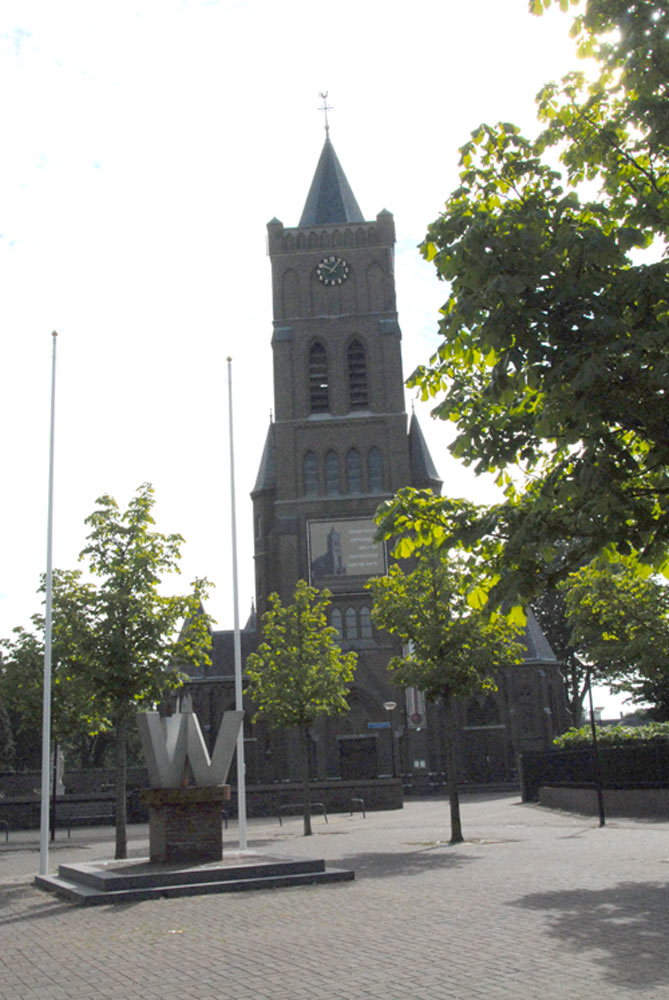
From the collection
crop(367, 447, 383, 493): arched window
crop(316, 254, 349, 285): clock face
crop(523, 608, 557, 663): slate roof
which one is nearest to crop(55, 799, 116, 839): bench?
crop(367, 447, 383, 493): arched window

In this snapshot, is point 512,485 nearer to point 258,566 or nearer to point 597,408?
point 597,408

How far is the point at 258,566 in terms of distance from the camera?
201ft

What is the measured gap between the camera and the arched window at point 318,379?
194 ft

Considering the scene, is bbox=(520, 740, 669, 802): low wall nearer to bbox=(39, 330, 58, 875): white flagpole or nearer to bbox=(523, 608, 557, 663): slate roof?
bbox=(39, 330, 58, 875): white flagpole

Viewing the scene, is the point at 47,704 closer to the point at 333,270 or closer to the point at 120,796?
the point at 120,796

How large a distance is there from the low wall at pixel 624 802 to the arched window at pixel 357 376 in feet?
111

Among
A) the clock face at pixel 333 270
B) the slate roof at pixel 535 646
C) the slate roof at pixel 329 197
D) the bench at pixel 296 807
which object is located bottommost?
the bench at pixel 296 807

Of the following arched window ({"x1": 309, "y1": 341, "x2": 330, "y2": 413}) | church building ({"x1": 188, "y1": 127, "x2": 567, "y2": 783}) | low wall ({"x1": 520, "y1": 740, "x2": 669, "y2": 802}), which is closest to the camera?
low wall ({"x1": 520, "y1": 740, "x2": 669, "y2": 802})

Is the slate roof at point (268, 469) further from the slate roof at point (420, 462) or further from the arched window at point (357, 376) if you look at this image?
the slate roof at point (420, 462)

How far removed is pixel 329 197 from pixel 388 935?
5972 cm

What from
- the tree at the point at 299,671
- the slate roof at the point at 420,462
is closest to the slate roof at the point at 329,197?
the slate roof at the point at 420,462

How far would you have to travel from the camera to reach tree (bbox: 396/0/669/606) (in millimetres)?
6219

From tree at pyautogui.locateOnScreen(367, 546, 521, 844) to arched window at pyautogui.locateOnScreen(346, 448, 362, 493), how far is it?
3482 centimetres

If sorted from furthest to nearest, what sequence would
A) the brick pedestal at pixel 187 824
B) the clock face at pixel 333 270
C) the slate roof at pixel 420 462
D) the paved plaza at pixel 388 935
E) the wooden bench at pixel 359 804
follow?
the slate roof at pixel 420 462 < the clock face at pixel 333 270 < the wooden bench at pixel 359 804 < the brick pedestal at pixel 187 824 < the paved plaza at pixel 388 935
